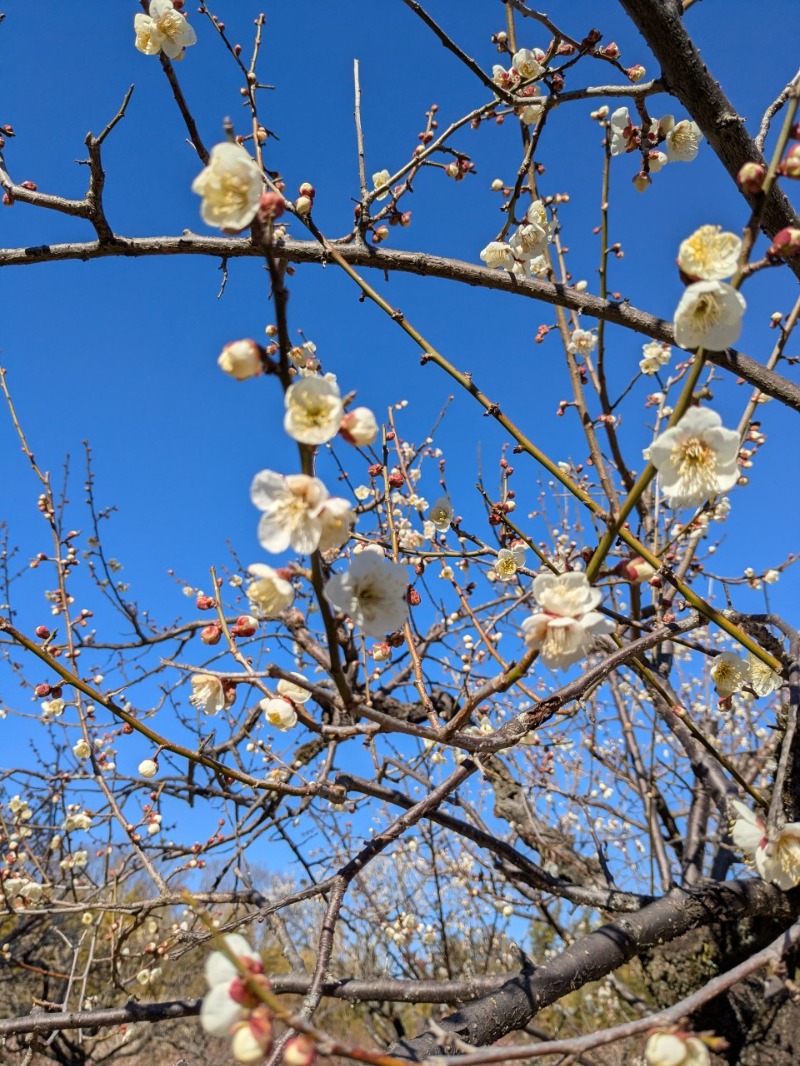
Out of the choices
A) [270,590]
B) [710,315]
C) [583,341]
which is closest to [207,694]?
[270,590]

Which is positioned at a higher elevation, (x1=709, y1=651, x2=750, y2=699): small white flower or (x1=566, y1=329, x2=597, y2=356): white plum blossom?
(x1=566, y1=329, x2=597, y2=356): white plum blossom

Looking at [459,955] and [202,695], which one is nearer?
[202,695]

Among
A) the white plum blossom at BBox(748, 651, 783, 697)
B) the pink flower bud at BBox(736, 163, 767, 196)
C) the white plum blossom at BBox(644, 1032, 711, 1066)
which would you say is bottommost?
the white plum blossom at BBox(644, 1032, 711, 1066)

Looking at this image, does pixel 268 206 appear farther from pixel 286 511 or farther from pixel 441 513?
pixel 441 513

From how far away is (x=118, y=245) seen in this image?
2.08 metres

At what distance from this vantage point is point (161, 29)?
6.66 feet

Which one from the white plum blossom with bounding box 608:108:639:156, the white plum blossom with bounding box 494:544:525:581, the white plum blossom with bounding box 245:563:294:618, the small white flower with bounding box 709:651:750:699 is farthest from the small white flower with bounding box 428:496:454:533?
the white plum blossom with bounding box 608:108:639:156

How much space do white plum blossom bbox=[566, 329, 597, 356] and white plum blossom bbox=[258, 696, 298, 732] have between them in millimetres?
2512

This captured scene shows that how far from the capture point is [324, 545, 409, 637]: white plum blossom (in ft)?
3.24

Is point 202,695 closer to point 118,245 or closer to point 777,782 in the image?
point 777,782

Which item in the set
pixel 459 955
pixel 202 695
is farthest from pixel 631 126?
pixel 459 955

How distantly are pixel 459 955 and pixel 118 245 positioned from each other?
924cm

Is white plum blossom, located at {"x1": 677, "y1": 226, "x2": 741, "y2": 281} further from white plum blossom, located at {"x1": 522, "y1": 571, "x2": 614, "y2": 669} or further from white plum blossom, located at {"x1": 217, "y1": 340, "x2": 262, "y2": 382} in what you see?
white plum blossom, located at {"x1": 217, "y1": 340, "x2": 262, "y2": 382}

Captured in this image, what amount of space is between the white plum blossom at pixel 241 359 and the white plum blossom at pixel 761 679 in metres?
1.61
